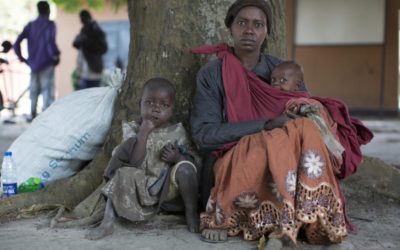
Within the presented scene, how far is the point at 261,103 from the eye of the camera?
366cm

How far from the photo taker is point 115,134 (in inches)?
174

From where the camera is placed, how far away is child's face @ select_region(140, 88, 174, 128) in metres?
3.71

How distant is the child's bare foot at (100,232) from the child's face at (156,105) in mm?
690

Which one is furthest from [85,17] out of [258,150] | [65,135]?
[258,150]

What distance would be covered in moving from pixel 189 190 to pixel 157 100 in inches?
22.4

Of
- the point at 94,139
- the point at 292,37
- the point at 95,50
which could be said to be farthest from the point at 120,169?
the point at 292,37

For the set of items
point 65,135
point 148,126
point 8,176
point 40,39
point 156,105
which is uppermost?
point 40,39

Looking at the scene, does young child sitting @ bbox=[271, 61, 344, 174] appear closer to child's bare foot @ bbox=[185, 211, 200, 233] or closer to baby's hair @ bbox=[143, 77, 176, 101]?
baby's hair @ bbox=[143, 77, 176, 101]

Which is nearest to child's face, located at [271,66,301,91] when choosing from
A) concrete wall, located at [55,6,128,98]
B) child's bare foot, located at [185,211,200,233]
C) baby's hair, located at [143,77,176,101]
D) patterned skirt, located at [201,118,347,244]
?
patterned skirt, located at [201,118,347,244]

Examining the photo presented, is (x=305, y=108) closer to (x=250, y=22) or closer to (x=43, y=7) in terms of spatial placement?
(x=250, y=22)

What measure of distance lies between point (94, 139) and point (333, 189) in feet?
6.64

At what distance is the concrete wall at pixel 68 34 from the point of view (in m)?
15.4

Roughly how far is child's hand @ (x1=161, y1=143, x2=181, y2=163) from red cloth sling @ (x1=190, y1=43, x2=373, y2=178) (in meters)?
0.31

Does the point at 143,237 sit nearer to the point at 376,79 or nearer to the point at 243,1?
the point at 243,1
